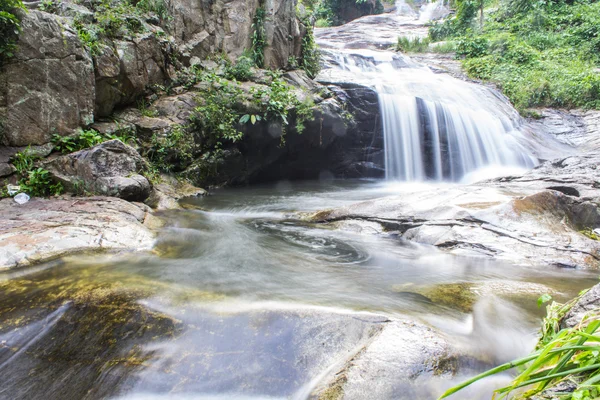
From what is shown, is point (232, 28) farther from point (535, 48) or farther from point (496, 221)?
point (535, 48)

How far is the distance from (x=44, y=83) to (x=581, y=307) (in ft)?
26.0

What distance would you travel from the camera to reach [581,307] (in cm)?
165

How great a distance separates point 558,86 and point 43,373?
16.9m

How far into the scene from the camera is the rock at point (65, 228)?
130 inches

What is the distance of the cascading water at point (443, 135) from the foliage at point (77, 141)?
873cm

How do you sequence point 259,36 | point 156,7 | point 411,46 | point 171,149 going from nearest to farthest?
point 171,149 < point 156,7 < point 259,36 < point 411,46

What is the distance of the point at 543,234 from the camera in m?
4.28

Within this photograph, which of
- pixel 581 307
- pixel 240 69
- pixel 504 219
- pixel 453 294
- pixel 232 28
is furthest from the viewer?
pixel 232 28

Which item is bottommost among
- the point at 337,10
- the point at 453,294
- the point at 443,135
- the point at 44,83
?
the point at 453,294

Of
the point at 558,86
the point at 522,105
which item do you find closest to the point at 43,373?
the point at 522,105

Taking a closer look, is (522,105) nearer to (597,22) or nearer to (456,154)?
(456,154)

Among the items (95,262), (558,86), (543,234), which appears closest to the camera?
(95,262)

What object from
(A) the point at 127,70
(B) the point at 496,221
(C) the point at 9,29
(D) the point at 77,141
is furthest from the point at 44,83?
(B) the point at 496,221

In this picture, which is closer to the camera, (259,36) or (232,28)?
(232,28)
